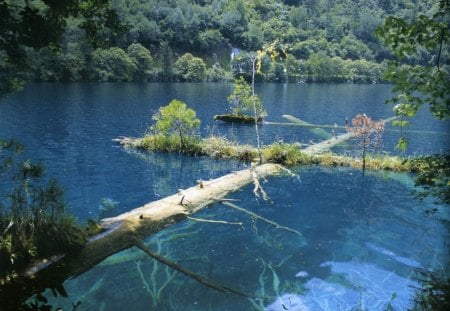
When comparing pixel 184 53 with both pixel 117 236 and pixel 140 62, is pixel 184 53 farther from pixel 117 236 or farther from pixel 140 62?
pixel 117 236

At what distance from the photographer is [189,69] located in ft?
416

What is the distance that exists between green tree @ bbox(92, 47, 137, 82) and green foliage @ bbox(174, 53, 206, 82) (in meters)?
18.8

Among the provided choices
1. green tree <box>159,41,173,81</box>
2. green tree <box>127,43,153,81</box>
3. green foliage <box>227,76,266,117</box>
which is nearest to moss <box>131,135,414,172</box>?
green foliage <box>227,76,266,117</box>

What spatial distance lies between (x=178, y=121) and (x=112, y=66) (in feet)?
277

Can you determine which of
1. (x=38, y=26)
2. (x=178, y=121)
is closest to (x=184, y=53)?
(x=178, y=121)

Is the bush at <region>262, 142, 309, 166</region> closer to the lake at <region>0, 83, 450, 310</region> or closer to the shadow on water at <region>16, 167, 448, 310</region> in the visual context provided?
the lake at <region>0, 83, 450, 310</region>

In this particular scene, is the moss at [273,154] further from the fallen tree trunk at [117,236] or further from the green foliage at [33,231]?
the green foliage at [33,231]

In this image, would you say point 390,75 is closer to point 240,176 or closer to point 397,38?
point 397,38

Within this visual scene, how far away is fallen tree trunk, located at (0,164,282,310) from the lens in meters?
8.34

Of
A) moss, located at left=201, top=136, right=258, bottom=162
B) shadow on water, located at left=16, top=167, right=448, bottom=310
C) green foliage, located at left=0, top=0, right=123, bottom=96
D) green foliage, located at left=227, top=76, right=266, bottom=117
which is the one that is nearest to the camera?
green foliage, located at left=0, top=0, right=123, bottom=96

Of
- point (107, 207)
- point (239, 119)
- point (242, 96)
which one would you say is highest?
point (242, 96)

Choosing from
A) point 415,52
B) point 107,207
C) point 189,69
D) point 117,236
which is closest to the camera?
point 415,52

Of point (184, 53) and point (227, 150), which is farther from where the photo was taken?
point (184, 53)

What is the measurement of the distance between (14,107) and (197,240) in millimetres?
39990
